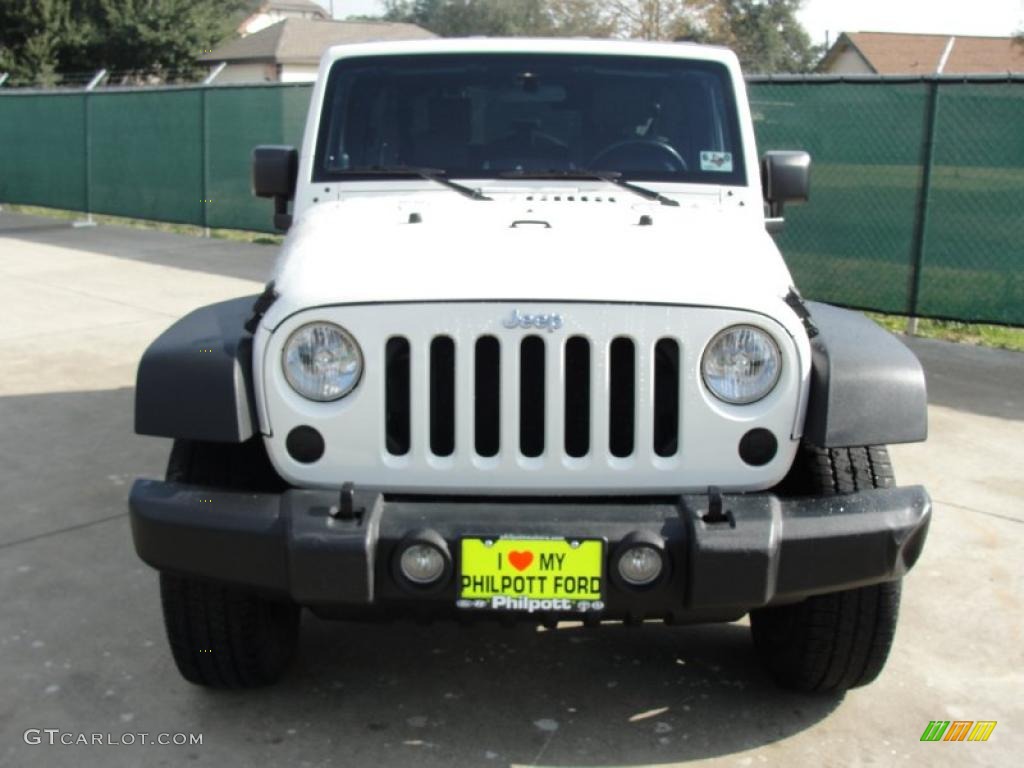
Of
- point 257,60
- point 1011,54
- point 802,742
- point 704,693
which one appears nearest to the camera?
point 802,742

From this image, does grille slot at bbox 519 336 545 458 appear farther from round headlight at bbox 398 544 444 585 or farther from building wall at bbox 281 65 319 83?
building wall at bbox 281 65 319 83

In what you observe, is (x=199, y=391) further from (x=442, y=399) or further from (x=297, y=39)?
(x=297, y=39)

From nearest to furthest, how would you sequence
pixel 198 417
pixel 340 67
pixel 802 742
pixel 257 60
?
pixel 198 417
pixel 802 742
pixel 340 67
pixel 257 60

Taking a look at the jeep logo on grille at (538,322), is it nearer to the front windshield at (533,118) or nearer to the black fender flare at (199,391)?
the black fender flare at (199,391)

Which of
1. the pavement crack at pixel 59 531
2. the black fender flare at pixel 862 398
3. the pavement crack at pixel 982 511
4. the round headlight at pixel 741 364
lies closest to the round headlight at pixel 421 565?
the round headlight at pixel 741 364

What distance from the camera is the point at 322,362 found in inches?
128

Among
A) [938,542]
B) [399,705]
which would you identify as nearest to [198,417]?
[399,705]

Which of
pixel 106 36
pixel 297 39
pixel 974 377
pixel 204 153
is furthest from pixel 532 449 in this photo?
pixel 297 39

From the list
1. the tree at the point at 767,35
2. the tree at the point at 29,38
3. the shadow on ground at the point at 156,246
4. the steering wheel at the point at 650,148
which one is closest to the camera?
the steering wheel at the point at 650,148

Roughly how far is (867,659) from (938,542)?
1.72 metres

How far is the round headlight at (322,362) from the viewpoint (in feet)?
10.6

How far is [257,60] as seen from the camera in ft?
203

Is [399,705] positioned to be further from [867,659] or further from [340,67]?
[340,67]

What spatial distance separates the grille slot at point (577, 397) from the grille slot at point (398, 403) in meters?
0.39
